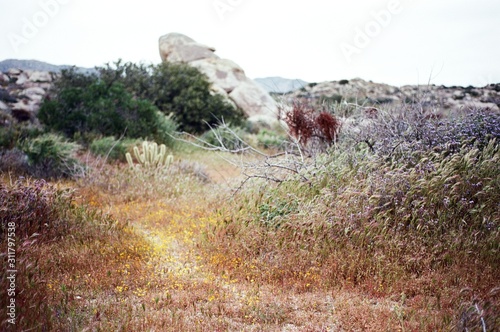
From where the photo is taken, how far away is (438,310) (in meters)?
4.54

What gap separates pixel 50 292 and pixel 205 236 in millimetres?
2443

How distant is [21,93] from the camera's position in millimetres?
24281

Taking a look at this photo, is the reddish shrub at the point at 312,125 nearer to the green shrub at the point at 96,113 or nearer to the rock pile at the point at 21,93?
the green shrub at the point at 96,113

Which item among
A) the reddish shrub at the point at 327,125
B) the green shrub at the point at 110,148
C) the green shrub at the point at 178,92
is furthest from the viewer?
the green shrub at the point at 178,92

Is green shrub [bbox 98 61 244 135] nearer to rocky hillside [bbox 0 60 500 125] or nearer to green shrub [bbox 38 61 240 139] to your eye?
green shrub [bbox 38 61 240 139]

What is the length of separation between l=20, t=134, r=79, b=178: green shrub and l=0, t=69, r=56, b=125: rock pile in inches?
180

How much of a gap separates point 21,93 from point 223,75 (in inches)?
424

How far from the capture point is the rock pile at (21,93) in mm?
18828

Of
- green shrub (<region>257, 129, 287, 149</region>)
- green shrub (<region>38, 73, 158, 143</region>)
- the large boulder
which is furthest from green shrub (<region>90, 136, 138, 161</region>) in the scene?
the large boulder

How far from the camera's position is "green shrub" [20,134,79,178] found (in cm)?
1094

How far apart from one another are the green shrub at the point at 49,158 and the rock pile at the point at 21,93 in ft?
15.0

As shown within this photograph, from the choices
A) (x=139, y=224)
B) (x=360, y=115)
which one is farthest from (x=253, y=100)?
(x=139, y=224)

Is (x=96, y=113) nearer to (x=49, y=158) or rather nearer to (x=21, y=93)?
(x=49, y=158)

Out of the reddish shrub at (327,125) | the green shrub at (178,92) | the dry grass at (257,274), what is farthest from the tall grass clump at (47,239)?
the green shrub at (178,92)
